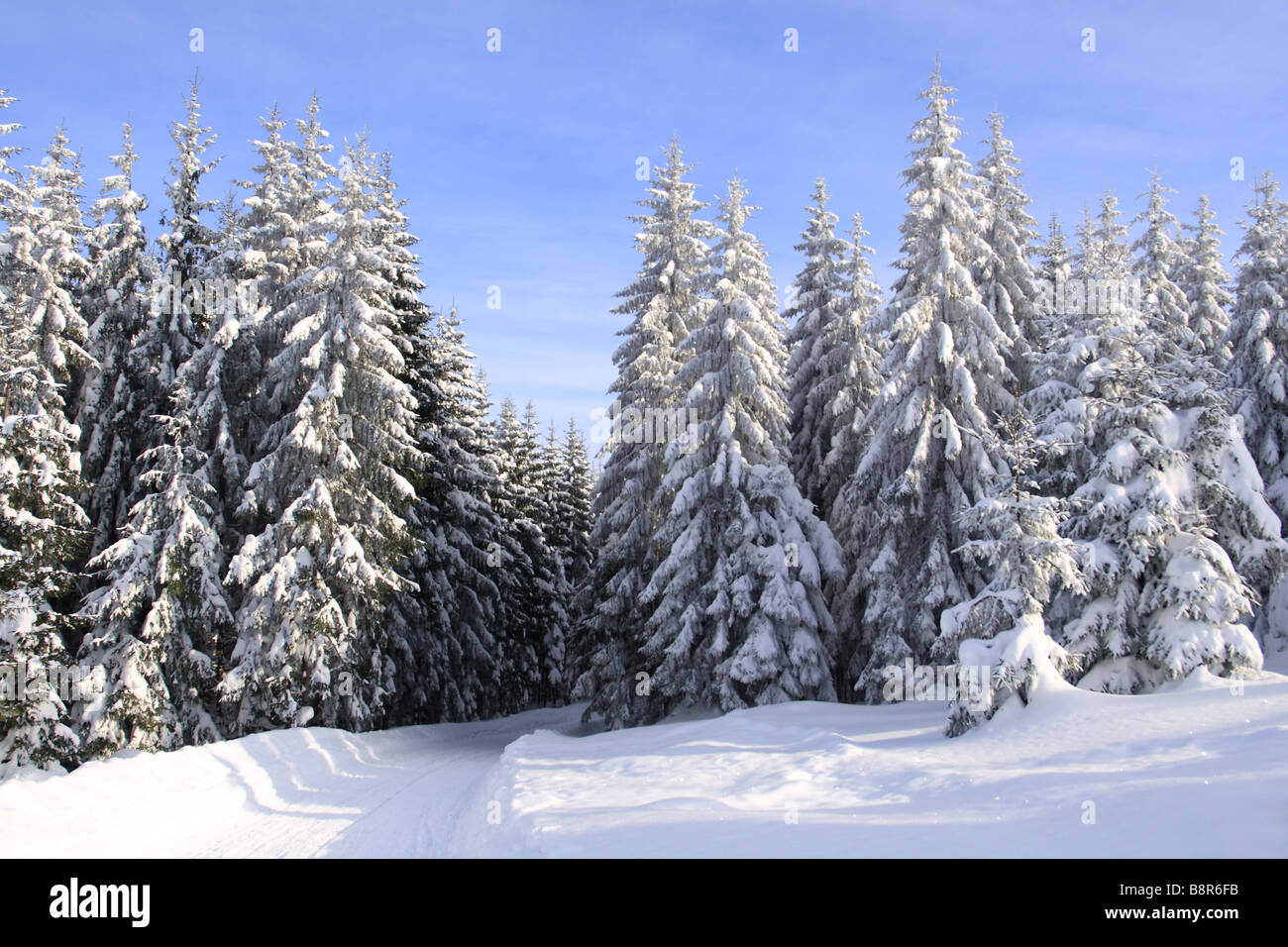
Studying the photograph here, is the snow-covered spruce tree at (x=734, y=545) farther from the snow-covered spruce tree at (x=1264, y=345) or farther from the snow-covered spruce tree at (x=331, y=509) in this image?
the snow-covered spruce tree at (x=1264, y=345)

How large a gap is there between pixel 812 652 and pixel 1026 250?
15483 millimetres

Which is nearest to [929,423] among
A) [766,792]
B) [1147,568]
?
[1147,568]

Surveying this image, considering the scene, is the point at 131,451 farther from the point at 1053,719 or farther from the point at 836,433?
the point at 1053,719

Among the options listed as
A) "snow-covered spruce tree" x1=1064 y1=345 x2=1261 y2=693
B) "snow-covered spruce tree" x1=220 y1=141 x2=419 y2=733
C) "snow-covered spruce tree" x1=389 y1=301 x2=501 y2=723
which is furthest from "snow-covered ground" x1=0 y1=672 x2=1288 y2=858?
"snow-covered spruce tree" x1=389 y1=301 x2=501 y2=723

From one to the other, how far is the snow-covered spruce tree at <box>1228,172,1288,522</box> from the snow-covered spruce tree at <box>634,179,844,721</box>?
39.3ft

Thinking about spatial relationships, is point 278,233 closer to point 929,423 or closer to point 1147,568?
point 929,423

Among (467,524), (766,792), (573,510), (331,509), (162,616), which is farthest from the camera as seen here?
(573,510)

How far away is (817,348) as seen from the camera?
2550cm

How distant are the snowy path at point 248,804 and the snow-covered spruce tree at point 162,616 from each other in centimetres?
139

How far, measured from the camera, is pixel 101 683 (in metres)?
18.3

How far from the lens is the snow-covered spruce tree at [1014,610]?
464 inches

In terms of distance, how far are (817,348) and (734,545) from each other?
8.31 metres
